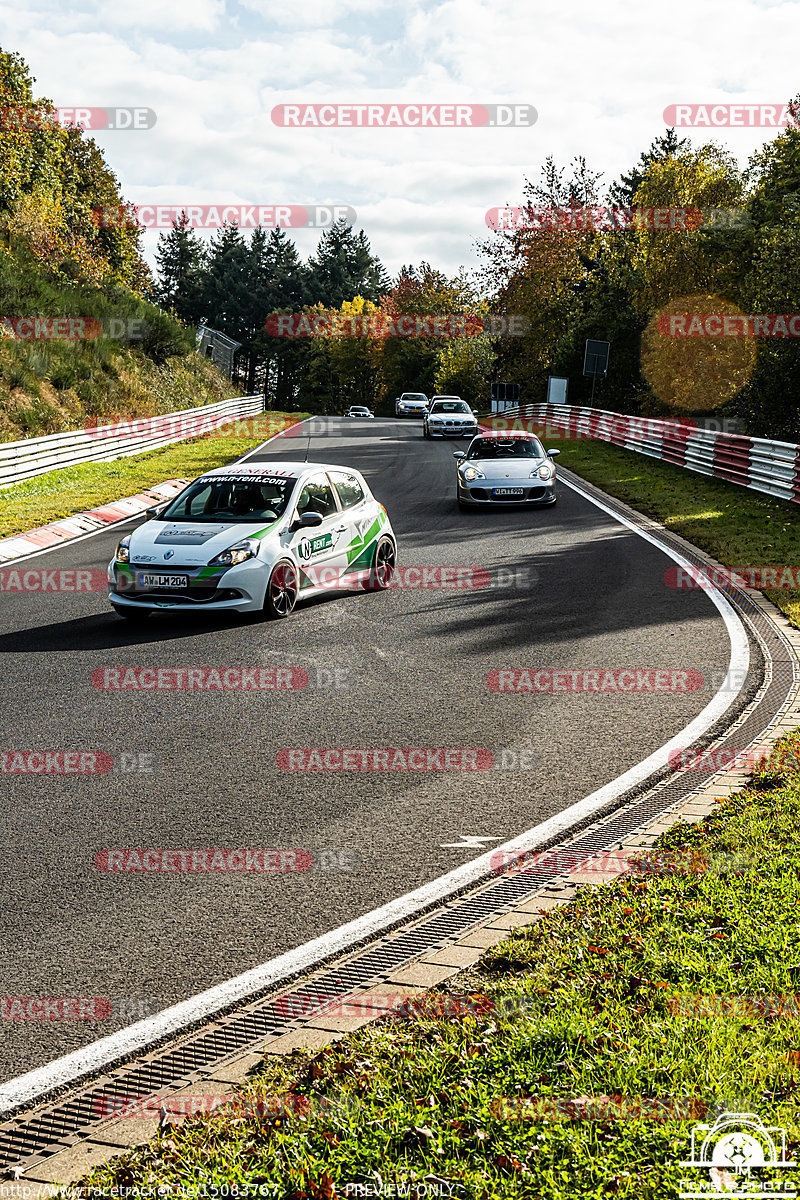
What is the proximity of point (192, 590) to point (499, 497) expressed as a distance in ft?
34.4

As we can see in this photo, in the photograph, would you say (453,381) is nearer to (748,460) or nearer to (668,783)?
(748,460)

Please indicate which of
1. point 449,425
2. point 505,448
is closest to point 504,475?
point 505,448

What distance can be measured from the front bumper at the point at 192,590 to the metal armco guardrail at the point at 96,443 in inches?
456

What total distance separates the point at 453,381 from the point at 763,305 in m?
55.6

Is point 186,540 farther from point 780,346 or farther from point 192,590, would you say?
point 780,346

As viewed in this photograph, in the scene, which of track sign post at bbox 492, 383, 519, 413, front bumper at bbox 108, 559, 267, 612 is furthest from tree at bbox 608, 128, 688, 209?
front bumper at bbox 108, 559, 267, 612

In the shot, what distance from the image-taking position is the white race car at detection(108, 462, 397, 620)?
35.7 ft

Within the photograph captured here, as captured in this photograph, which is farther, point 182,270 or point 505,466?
point 182,270

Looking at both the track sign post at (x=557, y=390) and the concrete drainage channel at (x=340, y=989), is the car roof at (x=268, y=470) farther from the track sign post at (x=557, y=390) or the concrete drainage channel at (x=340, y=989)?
the track sign post at (x=557, y=390)

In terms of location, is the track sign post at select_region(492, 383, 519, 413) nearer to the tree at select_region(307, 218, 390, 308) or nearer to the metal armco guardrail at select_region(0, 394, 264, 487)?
the metal armco guardrail at select_region(0, 394, 264, 487)

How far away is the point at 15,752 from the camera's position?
22.9 feet

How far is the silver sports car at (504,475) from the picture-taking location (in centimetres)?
2034

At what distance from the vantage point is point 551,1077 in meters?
3.40

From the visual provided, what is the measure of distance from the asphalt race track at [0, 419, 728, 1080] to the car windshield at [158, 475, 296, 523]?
1147mm
